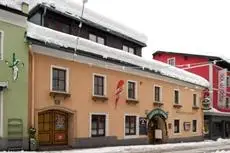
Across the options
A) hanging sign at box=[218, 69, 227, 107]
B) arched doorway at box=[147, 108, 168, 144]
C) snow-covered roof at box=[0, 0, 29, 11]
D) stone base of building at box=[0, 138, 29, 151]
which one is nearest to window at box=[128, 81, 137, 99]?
arched doorway at box=[147, 108, 168, 144]

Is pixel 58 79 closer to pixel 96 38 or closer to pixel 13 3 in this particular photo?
pixel 13 3

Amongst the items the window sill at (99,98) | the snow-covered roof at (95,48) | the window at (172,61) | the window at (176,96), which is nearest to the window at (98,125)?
the window sill at (99,98)

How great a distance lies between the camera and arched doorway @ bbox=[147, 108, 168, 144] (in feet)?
109

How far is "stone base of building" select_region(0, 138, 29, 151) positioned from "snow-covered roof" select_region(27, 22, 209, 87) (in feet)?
16.4

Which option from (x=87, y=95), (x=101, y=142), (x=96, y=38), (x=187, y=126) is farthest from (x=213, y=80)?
(x=87, y=95)

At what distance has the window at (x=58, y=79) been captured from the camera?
23781 millimetres

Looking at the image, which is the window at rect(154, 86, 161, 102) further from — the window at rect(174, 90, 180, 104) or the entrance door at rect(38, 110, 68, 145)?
the entrance door at rect(38, 110, 68, 145)

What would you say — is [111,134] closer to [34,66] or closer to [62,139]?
[62,139]

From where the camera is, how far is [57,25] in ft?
90.0

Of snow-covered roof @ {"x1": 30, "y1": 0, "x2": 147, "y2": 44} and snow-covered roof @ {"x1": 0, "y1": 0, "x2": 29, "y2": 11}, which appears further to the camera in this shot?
snow-covered roof @ {"x1": 30, "y1": 0, "x2": 147, "y2": 44}

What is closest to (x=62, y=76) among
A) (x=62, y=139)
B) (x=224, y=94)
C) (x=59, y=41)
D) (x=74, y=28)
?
(x=59, y=41)

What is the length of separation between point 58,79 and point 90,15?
7.68 meters

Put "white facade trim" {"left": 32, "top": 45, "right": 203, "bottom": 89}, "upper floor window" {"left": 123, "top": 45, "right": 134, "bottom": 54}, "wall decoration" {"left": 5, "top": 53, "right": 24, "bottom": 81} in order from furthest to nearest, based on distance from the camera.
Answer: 1. "upper floor window" {"left": 123, "top": 45, "right": 134, "bottom": 54}
2. "white facade trim" {"left": 32, "top": 45, "right": 203, "bottom": 89}
3. "wall decoration" {"left": 5, "top": 53, "right": 24, "bottom": 81}

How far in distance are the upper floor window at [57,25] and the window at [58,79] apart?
3.72 meters
